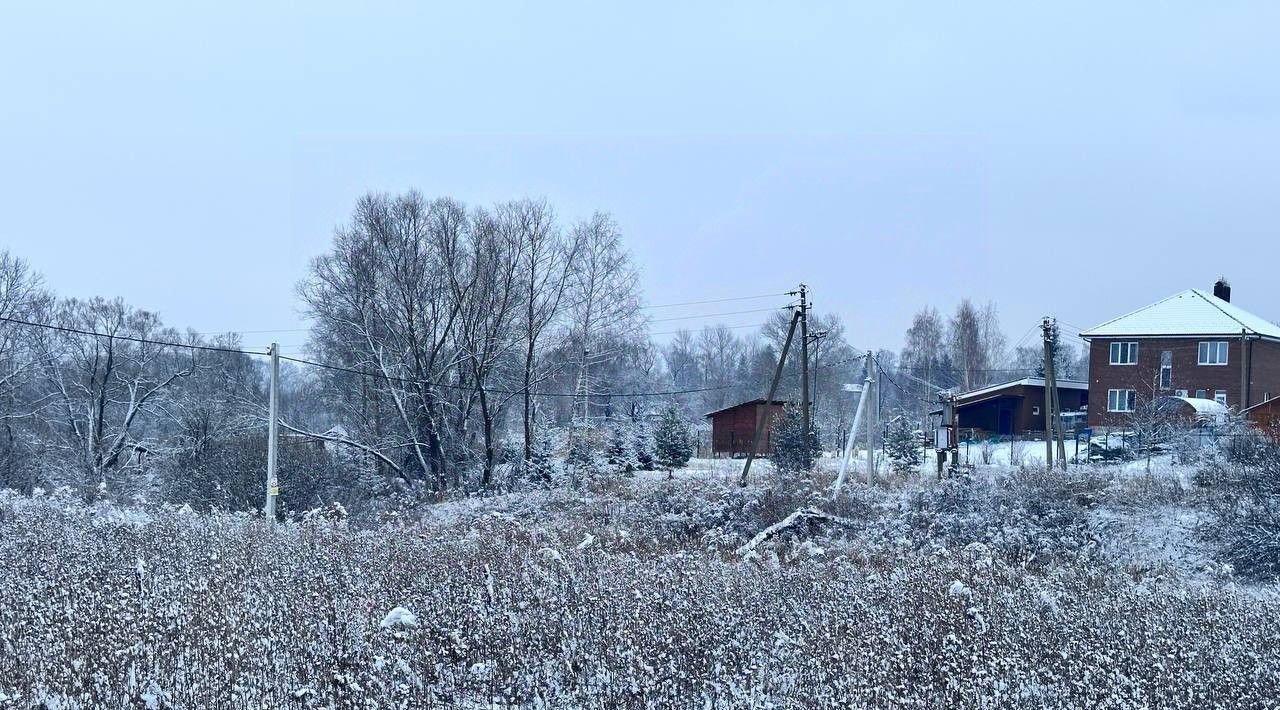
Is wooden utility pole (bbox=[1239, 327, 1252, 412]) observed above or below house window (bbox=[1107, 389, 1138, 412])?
above

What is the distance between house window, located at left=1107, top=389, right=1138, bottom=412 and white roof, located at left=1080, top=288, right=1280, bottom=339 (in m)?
2.47

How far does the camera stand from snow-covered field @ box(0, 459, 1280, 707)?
5.98 meters

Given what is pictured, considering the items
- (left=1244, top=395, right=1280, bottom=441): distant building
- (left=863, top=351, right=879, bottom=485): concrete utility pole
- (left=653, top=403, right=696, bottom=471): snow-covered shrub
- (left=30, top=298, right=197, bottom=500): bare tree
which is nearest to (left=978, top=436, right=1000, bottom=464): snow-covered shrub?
(left=863, top=351, right=879, bottom=485): concrete utility pole

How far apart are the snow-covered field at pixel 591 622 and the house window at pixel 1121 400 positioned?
3066cm

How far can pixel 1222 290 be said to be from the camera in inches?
1875

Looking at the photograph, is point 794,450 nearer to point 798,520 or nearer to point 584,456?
point 584,456

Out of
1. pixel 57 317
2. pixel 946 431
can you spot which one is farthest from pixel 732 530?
pixel 57 317

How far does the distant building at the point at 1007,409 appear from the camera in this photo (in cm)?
4609

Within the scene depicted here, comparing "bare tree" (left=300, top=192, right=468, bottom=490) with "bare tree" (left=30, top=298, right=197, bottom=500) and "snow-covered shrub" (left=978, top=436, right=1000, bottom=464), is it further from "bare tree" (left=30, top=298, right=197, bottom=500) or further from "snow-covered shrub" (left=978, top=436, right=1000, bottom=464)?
"snow-covered shrub" (left=978, top=436, right=1000, bottom=464)

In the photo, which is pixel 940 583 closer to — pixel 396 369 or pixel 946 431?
pixel 946 431

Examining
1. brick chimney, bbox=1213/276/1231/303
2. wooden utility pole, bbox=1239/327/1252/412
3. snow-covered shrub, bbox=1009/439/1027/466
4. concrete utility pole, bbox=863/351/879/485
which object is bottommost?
snow-covered shrub, bbox=1009/439/1027/466

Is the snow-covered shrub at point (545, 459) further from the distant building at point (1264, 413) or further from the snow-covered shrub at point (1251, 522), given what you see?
the distant building at point (1264, 413)

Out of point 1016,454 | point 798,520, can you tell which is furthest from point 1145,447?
point 798,520

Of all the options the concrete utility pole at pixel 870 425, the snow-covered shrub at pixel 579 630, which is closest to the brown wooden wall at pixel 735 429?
the concrete utility pole at pixel 870 425
